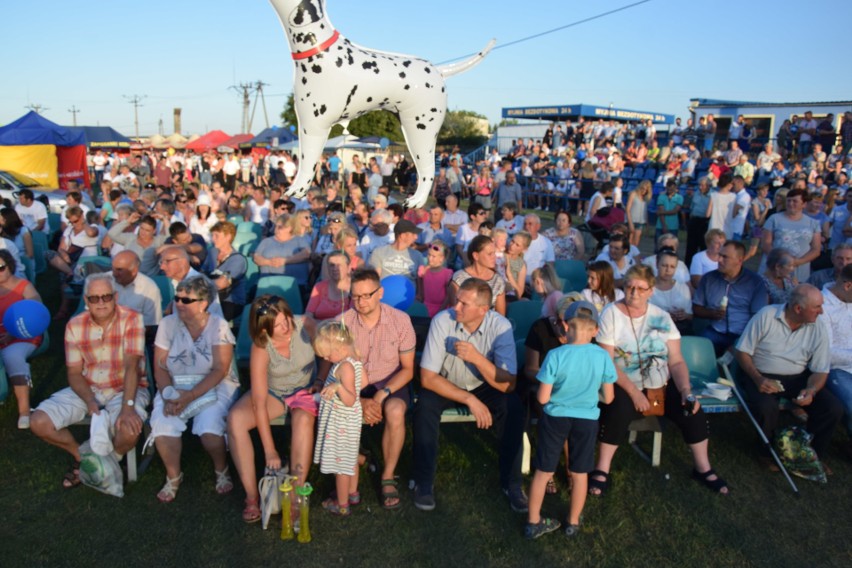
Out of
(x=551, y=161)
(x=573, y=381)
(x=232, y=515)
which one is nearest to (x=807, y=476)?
(x=573, y=381)

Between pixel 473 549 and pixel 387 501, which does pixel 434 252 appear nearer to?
pixel 387 501

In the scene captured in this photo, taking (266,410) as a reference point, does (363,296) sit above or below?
above

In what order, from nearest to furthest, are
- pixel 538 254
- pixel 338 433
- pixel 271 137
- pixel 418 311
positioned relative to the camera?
pixel 338 433 → pixel 418 311 → pixel 538 254 → pixel 271 137

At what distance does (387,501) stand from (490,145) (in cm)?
2838

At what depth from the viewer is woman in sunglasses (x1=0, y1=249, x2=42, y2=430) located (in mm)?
4051

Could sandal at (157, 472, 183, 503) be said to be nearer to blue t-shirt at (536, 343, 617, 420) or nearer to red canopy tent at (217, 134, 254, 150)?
blue t-shirt at (536, 343, 617, 420)

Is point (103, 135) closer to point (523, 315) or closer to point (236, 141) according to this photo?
point (236, 141)

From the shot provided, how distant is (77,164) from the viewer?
20109mm

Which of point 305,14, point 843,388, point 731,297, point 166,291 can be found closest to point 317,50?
point 305,14

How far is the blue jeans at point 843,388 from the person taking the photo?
3.91 m

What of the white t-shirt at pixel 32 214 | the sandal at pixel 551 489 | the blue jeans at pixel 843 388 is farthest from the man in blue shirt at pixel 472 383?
the white t-shirt at pixel 32 214

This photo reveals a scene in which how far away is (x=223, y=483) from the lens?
3576 millimetres

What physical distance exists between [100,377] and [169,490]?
2.69 feet

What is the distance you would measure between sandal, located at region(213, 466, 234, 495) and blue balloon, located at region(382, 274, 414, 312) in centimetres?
182
